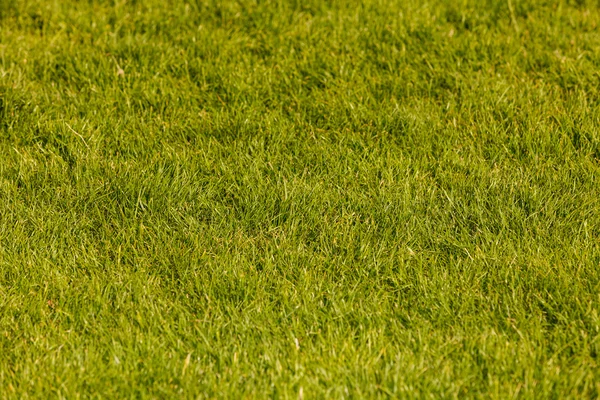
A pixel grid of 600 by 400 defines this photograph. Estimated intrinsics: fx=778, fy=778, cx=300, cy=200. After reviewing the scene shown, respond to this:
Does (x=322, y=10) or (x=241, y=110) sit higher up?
(x=322, y=10)

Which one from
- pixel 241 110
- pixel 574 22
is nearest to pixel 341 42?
pixel 241 110

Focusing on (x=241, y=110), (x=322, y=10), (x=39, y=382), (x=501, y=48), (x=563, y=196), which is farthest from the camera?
(x=322, y=10)

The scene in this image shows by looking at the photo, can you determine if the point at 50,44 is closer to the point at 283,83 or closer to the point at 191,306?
the point at 283,83

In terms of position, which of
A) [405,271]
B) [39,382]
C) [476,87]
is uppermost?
[476,87]

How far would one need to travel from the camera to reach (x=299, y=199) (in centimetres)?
364

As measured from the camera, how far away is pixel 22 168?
3.81 meters

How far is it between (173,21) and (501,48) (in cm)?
203

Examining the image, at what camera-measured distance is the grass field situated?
→ 9.50ft

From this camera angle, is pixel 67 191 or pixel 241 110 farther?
pixel 241 110

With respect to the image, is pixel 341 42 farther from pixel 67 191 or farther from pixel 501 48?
pixel 67 191

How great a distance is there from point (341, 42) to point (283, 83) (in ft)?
1.75

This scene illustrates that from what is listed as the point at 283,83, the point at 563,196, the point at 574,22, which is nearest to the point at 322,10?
the point at 283,83

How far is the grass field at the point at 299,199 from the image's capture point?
2895 mm

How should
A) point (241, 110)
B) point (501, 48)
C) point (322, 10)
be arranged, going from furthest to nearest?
point (322, 10) < point (501, 48) < point (241, 110)
